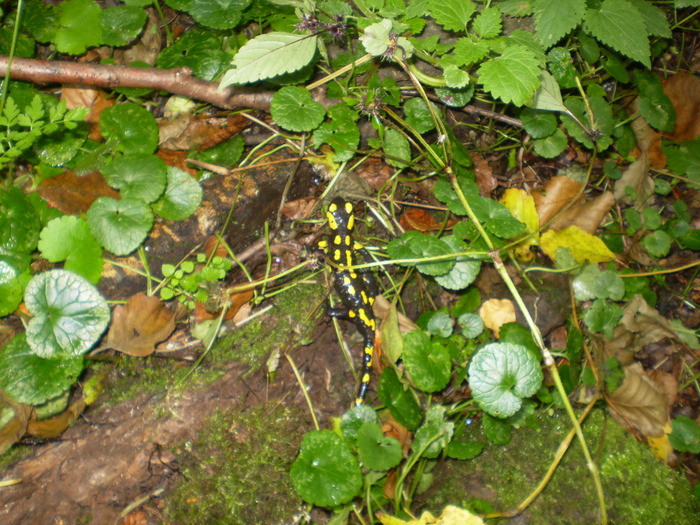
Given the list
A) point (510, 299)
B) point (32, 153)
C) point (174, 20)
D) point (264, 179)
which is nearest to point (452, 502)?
point (510, 299)

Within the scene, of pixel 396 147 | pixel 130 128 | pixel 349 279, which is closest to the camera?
pixel 130 128

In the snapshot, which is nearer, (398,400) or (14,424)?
(14,424)

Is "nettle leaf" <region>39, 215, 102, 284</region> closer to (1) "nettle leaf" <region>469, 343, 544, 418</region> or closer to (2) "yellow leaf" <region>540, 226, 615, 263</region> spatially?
(1) "nettle leaf" <region>469, 343, 544, 418</region>

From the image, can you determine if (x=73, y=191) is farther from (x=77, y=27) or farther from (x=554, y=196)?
(x=554, y=196)

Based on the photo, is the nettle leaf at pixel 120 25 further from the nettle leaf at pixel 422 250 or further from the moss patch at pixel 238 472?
the moss patch at pixel 238 472

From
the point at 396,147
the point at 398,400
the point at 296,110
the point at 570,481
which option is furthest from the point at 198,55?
the point at 570,481

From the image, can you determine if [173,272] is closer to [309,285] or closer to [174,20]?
[309,285]
